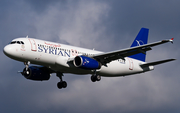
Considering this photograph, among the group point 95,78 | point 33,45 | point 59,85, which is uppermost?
point 33,45

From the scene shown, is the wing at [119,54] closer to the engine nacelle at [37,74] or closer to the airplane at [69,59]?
the airplane at [69,59]

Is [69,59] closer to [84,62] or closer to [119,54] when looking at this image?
[84,62]

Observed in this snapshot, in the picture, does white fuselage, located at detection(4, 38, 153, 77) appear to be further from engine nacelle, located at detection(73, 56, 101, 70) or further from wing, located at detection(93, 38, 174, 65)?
wing, located at detection(93, 38, 174, 65)

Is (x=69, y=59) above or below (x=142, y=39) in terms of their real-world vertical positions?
below

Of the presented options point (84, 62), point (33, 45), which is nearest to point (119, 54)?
point (84, 62)

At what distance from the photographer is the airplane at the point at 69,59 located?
42.5 meters

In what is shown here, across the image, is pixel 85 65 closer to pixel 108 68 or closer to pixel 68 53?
pixel 68 53

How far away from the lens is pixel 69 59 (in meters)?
45.2

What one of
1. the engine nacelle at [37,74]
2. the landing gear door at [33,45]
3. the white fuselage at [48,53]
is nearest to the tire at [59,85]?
the engine nacelle at [37,74]

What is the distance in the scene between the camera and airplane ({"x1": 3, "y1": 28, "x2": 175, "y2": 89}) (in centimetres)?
4247

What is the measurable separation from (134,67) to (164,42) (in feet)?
45.7

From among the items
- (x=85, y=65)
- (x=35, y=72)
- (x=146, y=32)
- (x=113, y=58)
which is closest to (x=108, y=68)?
(x=113, y=58)

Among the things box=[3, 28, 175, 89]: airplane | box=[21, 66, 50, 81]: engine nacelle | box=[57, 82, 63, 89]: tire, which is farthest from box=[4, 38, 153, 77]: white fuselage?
box=[57, 82, 63, 89]: tire

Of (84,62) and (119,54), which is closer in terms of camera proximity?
(84,62)
